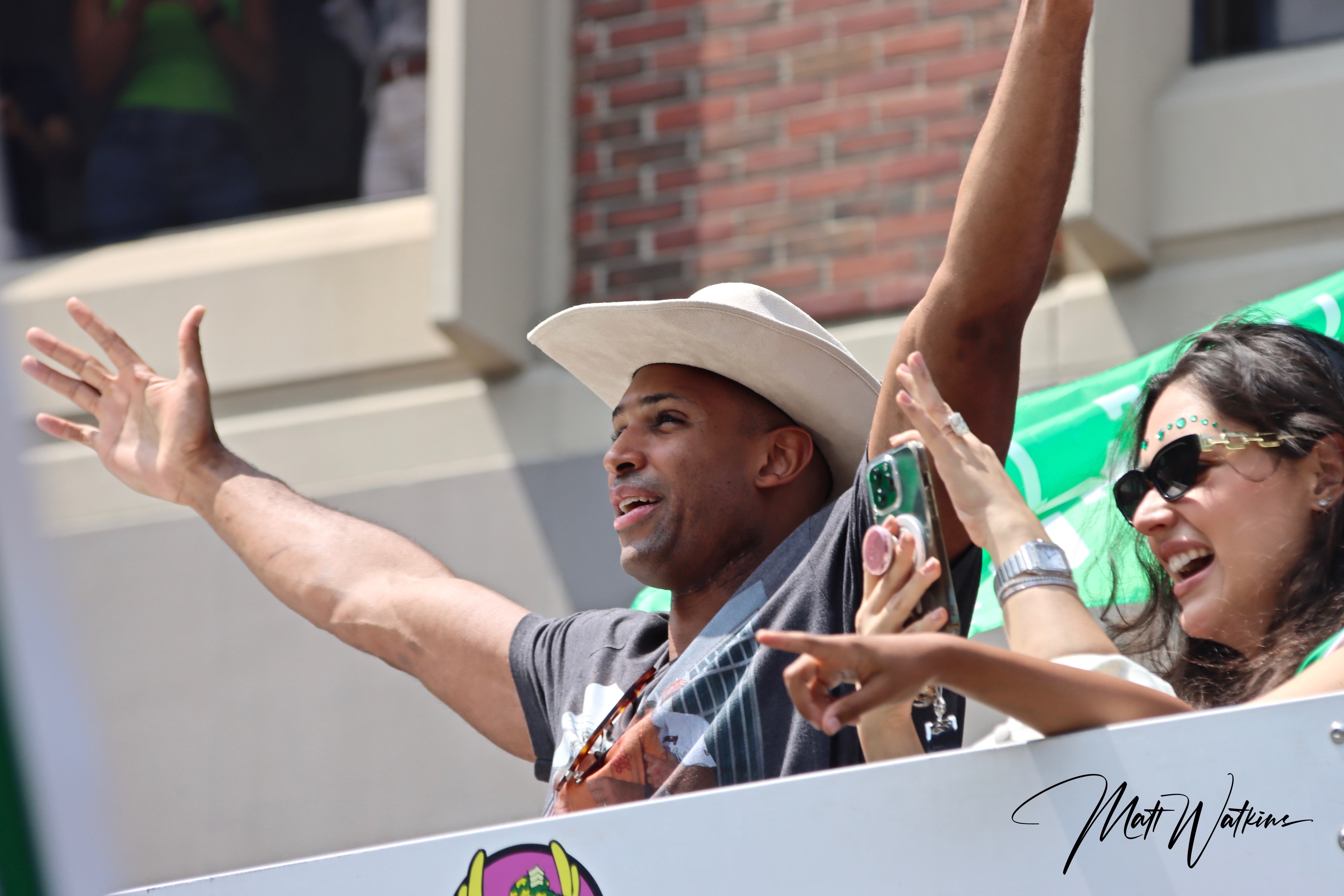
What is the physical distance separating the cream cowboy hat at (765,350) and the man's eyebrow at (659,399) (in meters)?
0.06

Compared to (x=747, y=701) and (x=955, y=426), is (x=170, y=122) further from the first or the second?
(x=955, y=426)

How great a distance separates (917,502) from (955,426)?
143mm

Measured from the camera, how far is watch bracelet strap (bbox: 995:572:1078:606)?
1.83 metres

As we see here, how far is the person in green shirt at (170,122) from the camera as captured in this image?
5.95 m

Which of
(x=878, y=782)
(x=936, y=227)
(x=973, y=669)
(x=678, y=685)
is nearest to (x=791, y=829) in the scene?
(x=878, y=782)

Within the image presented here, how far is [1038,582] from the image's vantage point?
72.1 inches

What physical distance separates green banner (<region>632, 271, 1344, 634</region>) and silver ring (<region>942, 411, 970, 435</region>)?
1495 mm

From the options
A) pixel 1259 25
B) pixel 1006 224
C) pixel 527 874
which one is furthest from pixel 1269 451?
pixel 1259 25

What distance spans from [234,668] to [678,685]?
3316 mm

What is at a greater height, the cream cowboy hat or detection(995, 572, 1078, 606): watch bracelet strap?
the cream cowboy hat

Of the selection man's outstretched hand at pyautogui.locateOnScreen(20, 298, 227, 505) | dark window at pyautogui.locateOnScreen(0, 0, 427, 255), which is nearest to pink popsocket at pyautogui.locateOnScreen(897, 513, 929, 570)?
man's outstretched hand at pyautogui.locateOnScreen(20, 298, 227, 505)

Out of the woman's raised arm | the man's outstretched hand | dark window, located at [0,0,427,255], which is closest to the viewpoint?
the woman's raised arm

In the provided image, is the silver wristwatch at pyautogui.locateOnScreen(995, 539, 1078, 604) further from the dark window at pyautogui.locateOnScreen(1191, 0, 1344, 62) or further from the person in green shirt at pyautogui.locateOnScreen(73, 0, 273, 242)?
the person in green shirt at pyautogui.locateOnScreen(73, 0, 273, 242)

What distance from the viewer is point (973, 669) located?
161 cm
